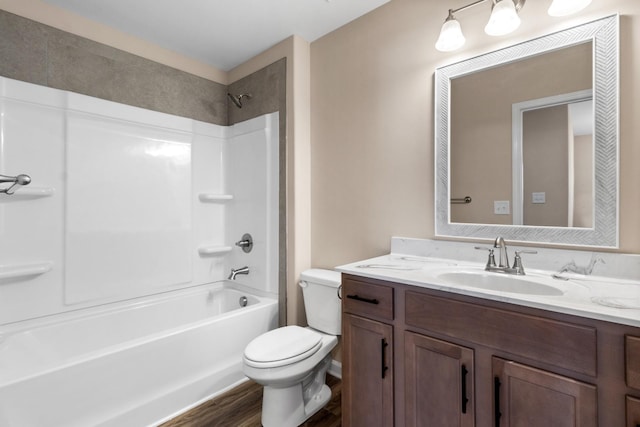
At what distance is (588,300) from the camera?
0.93 meters

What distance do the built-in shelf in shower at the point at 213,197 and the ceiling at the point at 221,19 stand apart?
1179 mm

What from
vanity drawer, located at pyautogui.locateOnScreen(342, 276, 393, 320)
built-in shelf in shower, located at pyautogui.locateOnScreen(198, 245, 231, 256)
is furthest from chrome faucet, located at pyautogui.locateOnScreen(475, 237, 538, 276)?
built-in shelf in shower, located at pyautogui.locateOnScreen(198, 245, 231, 256)

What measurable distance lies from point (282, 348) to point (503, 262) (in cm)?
117

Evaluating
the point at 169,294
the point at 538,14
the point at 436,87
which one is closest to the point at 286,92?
the point at 436,87

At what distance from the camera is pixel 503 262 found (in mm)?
1371

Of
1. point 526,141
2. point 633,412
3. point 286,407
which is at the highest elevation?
point 526,141

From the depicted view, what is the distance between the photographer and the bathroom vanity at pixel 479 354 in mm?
832

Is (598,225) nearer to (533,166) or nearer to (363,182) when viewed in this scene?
(533,166)

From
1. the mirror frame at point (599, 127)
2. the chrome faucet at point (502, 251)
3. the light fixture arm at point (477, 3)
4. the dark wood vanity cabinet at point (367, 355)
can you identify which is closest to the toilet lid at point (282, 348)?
the dark wood vanity cabinet at point (367, 355)

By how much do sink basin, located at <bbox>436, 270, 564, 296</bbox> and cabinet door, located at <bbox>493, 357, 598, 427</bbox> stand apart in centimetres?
33

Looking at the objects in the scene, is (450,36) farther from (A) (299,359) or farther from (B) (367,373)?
(A) (299,359)

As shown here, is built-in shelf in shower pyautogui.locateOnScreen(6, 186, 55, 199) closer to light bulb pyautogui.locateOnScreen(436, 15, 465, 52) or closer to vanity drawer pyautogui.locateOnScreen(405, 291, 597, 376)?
vanity drawer pyautogui.locateOnScreen(405, 291, 597, 376)

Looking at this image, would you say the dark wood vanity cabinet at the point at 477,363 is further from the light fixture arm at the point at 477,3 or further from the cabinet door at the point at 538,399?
the light fixture arm at the point at 477,3

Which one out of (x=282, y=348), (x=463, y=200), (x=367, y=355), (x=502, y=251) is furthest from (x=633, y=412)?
(x=282, y=348)
